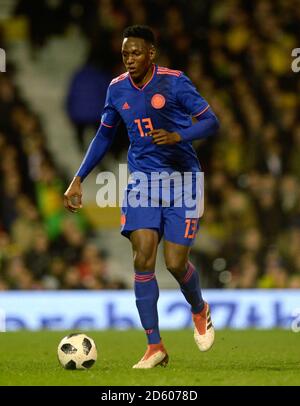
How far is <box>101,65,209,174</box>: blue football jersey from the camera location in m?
7.07

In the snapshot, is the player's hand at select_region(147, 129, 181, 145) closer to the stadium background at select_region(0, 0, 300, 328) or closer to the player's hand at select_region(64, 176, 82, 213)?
the player's hand at select_region(64, 176, 82, 213)

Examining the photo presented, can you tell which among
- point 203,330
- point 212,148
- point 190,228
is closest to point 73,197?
point 190,228

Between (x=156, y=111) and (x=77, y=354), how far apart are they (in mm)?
1636

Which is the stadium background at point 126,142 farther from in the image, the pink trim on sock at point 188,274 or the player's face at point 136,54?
the player's face at point 136,54

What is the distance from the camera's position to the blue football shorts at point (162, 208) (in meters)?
7.01

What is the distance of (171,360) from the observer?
7582 mm

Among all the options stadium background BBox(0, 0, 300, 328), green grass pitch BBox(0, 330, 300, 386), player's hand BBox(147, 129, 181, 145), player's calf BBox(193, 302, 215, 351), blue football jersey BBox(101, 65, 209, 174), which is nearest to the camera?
green grass pitch BBox(0, 330, 300, 386)

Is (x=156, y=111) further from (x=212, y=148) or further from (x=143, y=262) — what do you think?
(x=212, y=148)

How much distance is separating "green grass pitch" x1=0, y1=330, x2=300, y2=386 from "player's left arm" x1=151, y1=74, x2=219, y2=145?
1.43 m

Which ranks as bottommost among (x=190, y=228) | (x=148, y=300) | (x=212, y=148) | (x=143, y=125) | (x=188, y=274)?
Result: (x=148, y=300)

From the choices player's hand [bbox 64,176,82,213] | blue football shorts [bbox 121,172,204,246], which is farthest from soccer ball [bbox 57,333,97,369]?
player's hand [bbox 64,176,82,213]
